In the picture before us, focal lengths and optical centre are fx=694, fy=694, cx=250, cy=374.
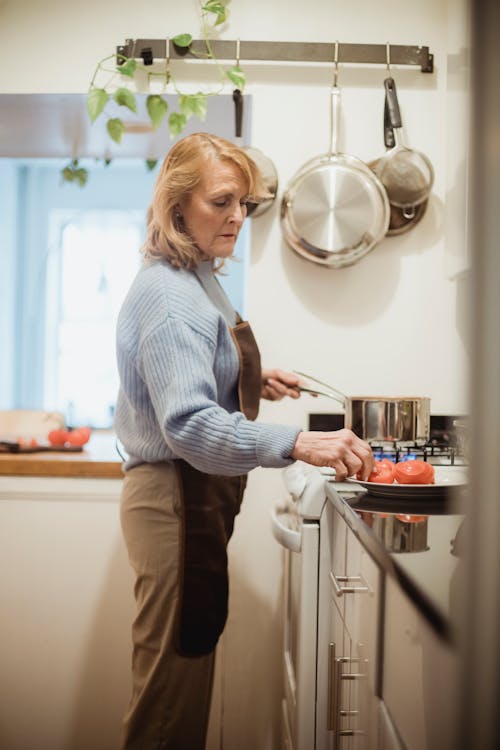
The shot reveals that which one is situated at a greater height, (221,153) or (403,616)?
(221,153)

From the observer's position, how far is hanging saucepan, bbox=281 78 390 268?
5.88ft

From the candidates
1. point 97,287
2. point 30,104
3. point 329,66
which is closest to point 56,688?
point 30,104

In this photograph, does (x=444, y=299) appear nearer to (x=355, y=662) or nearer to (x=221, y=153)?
(x=221, y=153)

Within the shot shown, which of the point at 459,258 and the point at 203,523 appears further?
the point at 459,258

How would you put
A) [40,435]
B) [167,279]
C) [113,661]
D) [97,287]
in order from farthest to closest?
[97,287], [40,435], [113,661], [167,279]

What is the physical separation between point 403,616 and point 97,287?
4510mm

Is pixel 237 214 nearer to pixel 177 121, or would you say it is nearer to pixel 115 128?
pixel 177 121

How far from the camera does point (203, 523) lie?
128 cm

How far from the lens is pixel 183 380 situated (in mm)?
1106

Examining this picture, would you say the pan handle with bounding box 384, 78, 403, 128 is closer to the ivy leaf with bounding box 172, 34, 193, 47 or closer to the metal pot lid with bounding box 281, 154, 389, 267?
the metal pot lid with bounding box 281, 154, 389, 267

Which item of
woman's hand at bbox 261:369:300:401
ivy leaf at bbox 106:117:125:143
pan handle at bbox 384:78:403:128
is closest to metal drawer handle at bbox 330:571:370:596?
woman's hand at bbox 261:369:300:401

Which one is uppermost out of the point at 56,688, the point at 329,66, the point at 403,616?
the point at 329,66

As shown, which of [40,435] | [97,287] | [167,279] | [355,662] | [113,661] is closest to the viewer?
[355,662]

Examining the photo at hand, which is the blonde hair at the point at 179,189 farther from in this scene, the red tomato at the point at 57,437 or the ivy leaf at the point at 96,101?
the red tomato at the point at 57,437
